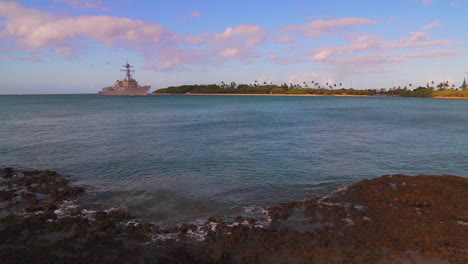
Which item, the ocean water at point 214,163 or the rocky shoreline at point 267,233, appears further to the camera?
the ocean water at point 214,163

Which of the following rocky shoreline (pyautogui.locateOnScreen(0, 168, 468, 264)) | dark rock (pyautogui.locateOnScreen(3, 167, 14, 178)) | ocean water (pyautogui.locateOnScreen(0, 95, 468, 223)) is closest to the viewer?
rocky shoreline (pyautogui.locateOnScreen(0, 168, 468, 264))

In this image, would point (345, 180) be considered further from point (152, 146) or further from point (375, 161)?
point (152, 146)

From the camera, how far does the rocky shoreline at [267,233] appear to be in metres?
12.6

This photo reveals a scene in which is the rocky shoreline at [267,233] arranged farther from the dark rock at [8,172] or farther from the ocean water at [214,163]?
the dark rock at [8,172]

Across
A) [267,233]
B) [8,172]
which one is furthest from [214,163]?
[8,172]

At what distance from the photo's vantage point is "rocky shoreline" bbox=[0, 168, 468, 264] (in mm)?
12602

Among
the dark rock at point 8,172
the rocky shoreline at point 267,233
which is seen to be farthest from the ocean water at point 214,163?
the rocky shoreline at point 267,233

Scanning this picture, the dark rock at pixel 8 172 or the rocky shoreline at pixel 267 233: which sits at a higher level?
the dark rock at pixel 8 172

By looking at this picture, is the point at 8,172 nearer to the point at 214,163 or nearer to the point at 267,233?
the point at 214,163

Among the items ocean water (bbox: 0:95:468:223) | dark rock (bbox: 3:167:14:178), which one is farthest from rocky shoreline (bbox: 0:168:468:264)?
dark rock (bbox: 3:167:14:178)

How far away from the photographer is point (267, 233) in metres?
14.7

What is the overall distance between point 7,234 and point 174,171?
13.9 m

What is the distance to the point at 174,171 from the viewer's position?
88.5 feet

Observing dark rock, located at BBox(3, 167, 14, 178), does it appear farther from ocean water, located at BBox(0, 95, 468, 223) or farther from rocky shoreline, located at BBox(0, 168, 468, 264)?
rocky shoreline, located at BBox(0, 168, 468, 264)
